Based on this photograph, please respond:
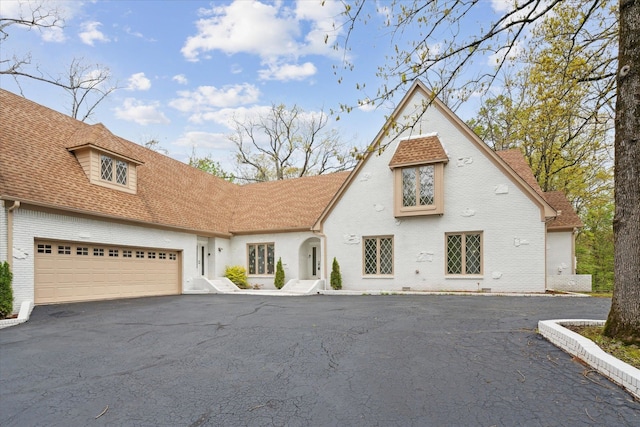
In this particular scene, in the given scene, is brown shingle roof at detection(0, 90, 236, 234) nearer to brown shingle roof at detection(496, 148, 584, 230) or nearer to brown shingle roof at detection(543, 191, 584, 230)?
brown shingle roof at detection(496, 148, 584, 230)

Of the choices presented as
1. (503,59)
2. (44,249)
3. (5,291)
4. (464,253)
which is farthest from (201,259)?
(503,59)

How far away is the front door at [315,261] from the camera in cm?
1856

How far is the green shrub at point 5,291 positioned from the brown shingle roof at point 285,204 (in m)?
10.3

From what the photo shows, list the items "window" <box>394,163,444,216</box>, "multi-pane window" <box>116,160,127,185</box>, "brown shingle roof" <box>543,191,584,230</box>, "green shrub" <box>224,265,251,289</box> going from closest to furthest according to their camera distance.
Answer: "multi-pane window" <box>116,160,127,185</box> < "window" <box>394,163,444,216</box> < "brown shingle roof" <box>543,191,584,230</box> < "green shrub" <box>224,265,251,289</box>

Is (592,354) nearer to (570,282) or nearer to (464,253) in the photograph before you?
(464,253)

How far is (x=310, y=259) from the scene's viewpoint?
18656 millimetres

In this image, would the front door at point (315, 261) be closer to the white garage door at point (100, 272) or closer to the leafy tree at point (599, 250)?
the white garage door at point (100, 272)

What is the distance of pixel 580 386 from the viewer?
395cm

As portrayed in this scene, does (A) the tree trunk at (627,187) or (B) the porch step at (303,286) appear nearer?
(A) the tree trunk at (627,187)

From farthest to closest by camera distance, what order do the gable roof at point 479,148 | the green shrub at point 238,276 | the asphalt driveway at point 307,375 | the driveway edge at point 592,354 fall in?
1. the green shrub at point 238,276
2. the gable roof at point 479,148
3. the driveway edge at point 592,354
4. the asphalt driveway at point 307,375

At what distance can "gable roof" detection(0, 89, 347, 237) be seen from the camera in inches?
440

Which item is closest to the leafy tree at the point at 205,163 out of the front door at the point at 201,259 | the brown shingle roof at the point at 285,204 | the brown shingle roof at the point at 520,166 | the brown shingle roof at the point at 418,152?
the brown shingle roof at the point at 285,204

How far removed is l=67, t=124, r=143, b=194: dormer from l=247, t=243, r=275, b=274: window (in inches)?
260

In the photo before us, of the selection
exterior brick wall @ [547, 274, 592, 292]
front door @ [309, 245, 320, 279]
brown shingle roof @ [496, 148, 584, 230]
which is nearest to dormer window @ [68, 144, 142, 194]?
front door @ [309, 245, 320, 279]
